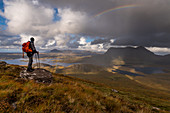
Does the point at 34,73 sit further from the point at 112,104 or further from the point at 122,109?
the point at 122,109

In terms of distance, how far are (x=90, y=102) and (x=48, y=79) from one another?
687 cm

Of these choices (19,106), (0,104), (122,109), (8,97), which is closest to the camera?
(0,104)

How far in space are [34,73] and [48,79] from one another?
1847 mm

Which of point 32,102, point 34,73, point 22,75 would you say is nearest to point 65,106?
point 32,102

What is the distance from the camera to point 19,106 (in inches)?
143

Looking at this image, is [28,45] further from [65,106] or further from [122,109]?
[122,109]

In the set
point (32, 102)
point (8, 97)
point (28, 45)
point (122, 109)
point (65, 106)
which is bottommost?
point (122, 109)

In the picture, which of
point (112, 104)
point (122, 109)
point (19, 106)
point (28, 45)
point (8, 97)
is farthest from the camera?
point (28, 45)

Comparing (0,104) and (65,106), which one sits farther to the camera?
(65,106)

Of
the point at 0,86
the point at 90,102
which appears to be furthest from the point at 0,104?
the point at 90,102

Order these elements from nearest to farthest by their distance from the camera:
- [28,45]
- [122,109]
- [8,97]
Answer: [8,97] < [122,109] < [28,45]

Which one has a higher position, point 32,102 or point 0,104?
point 0,104

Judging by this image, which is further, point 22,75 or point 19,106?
point 22,75

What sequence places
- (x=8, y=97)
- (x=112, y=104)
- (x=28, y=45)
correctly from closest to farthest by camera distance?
(x=8, y=97) < (x=112, y=104) < (x=28, y=45)
